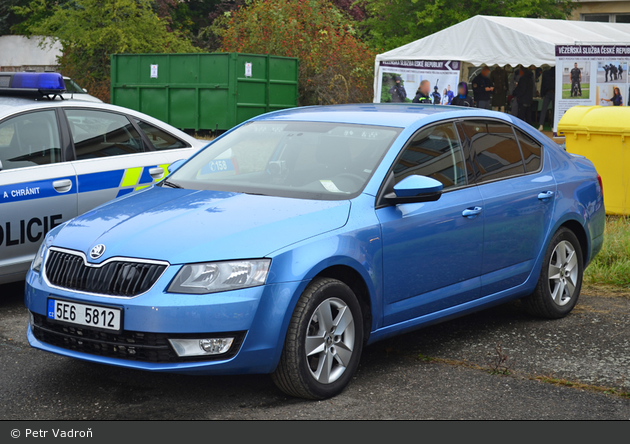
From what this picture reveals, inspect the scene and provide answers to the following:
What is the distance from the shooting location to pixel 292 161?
15.4 feet

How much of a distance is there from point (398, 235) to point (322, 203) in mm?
462

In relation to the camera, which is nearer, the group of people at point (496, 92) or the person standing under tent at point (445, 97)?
the person standing under tent at point (445, 97)

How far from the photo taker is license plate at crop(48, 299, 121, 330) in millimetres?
3642

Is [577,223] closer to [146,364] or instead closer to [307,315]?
[307,315]

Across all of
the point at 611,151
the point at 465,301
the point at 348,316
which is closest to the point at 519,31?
the point at 611,151

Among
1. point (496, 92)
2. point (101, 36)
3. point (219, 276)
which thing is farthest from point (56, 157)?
point (101, 36)

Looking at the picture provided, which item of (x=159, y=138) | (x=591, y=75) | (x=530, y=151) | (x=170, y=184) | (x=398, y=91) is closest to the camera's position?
(x=170, y=184)

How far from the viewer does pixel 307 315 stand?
377 centimetres

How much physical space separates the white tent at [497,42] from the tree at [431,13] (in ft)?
23.9

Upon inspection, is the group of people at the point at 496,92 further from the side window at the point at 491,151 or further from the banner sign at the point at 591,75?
the side window at the point at 491,151

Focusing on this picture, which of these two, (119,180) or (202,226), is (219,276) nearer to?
(202,226)

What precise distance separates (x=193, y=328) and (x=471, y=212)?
6.41 ft

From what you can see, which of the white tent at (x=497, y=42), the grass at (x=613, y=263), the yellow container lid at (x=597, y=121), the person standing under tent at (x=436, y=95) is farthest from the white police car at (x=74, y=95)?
the person standing under tent at (x=436, y=95)

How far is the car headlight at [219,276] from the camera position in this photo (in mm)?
3602
